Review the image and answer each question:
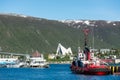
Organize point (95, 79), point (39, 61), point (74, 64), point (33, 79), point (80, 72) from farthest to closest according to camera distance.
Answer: point (39, 61)
point (74, 64)
point (80, 72)
point (33, 79)
point (95, 79)

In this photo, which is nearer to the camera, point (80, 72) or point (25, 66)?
point (80, 72)

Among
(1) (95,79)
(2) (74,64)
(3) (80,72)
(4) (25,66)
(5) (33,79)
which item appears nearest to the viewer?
(1) (95,79)

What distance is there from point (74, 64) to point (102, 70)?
18407mm

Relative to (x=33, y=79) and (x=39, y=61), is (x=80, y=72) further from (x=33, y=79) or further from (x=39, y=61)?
(x=39, y=61)

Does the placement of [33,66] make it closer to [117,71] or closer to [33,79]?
[117,71]

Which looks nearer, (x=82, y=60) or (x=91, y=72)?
(x=91, y=72)

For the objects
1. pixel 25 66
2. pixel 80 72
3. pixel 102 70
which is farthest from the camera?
pixel 25 66

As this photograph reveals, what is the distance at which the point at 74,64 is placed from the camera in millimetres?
122750

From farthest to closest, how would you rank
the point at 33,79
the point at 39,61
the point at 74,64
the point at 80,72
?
the point at 39,61
the point at 74,64
the point at 80,72
the point at 33,79

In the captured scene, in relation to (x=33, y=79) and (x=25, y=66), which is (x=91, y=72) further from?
(x=25, y=66)

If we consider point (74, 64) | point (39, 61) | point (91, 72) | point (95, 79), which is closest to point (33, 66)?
point (39, 61)

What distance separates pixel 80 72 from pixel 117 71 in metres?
9.76

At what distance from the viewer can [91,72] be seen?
105 m

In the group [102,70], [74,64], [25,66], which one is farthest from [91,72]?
[25,66]
